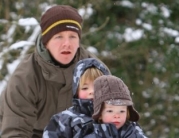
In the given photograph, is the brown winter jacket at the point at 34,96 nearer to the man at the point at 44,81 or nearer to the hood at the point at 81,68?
the man at the point at 44,81

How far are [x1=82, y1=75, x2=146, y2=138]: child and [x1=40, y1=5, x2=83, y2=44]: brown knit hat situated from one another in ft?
1.91

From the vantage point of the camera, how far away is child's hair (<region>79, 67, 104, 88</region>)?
10.6 feet

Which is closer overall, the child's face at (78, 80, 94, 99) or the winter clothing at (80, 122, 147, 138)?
the winter clothing at (80, 122, 147, 138)

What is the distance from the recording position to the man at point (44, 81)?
351cm

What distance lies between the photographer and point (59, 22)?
3584 mm

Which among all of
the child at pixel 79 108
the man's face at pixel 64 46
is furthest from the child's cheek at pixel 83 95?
the man's face at pixel 64 46

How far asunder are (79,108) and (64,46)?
0.43 metres

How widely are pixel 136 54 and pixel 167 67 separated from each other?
43cm

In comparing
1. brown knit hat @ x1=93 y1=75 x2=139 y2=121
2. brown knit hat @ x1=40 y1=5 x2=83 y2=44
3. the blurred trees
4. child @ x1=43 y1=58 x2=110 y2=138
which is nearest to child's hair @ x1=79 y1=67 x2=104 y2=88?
child @ x1=43 y1=58 x2=110 y2=138

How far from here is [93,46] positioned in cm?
745

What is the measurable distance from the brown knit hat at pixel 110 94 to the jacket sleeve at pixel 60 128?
0.66 ft

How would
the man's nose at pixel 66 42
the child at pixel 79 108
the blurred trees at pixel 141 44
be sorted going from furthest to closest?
the blurred trees at pixel 141 44
the man's nose at pixel 66 42
the child at pixel 79 108

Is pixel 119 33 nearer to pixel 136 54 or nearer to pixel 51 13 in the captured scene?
pixel 136 54

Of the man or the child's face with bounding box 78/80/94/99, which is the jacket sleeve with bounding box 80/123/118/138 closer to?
the child's face with bounding box 78/80/94/99
